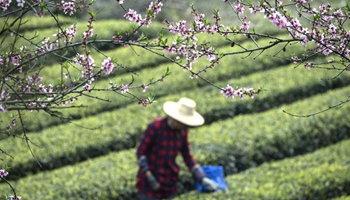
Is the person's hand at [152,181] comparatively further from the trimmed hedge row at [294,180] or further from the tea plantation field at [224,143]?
the trimmed hedge row at [294,180]

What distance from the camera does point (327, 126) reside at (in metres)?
9.39

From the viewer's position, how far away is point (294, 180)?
285 inches

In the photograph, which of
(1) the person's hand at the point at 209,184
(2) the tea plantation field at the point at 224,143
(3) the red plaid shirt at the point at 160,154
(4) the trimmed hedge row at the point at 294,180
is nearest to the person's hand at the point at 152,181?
(3) the red plaid shirt at the point at 160,154

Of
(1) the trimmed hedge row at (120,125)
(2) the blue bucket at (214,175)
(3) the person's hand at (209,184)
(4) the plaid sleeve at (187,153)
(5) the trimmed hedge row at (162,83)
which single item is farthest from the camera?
(5) the trimmed hedge row at (162,83)

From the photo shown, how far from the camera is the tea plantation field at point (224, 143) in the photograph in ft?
24.0

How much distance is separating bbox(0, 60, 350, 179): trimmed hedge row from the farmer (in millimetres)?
3426

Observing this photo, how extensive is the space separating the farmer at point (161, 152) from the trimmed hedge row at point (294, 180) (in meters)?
1.24

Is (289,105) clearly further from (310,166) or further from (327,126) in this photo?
(310,166)

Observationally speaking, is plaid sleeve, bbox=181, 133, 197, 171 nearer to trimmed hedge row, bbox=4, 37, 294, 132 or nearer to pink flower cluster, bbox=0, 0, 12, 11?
pink flower cluster, bbox=0, 0, 12, 11

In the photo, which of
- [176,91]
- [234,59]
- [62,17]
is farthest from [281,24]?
[62,17]

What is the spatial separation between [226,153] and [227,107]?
7.06ft

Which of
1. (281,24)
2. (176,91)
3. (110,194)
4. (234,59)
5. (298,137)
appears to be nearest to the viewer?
(281,24)

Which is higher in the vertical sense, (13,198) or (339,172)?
(13,198)

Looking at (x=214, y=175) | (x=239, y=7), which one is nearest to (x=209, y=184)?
(x=214, y=175)
